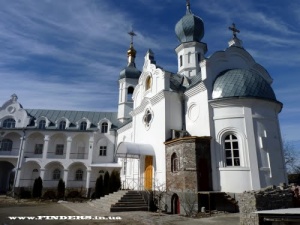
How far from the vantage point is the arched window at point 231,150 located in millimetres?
14503

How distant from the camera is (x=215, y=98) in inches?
610

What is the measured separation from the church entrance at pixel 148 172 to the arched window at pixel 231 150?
618 cm

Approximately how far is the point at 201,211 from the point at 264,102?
7.79 metres

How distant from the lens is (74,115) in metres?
33.3

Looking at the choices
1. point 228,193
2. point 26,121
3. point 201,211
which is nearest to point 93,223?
point 201,211

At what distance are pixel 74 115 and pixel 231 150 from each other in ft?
79.3

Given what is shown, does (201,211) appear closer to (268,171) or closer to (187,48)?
(268,171)

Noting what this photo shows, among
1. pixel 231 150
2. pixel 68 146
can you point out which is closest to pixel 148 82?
pixel 231 150

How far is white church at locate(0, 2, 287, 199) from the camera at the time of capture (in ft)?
47.1

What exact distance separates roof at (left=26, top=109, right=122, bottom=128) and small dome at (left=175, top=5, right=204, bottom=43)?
14.0 meters

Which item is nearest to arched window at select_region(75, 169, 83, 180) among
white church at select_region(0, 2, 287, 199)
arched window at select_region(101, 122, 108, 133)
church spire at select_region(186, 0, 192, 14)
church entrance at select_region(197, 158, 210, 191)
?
white church at select_region(0, 2, 287, 199)

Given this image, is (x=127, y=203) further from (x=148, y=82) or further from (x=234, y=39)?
(x=234, y=39)

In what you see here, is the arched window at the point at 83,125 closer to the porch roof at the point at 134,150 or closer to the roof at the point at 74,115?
the roof at the point at 74,115

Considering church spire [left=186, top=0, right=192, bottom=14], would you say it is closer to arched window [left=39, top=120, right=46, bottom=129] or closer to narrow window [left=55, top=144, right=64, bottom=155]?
arched window [left=39, top=120, right=46, bottom=129]
